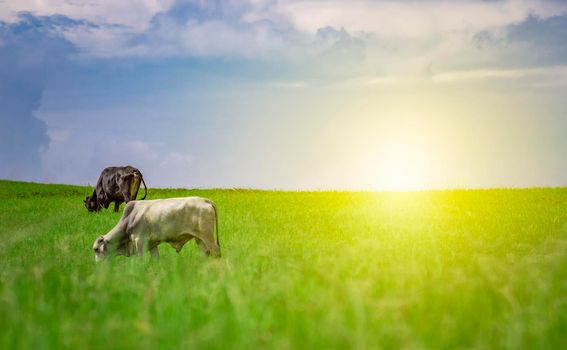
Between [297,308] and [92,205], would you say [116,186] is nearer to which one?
[92,205]

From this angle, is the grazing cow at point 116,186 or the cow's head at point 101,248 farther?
the grazing cow at point 116,186

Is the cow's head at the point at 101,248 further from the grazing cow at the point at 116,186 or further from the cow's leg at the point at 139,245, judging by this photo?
the grazing cow at the point at 116,186

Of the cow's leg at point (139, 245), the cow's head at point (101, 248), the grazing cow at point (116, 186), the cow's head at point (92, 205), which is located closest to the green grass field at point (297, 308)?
the cow's leg at point (139, 245)

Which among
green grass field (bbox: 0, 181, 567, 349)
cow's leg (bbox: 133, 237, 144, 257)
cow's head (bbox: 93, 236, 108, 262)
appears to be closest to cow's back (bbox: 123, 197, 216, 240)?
cow's leg (bbox: 133, 237, 144, 257)

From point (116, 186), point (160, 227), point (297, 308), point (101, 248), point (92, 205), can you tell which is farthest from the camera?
point (92, 205)

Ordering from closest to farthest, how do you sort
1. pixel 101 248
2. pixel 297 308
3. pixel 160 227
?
pixel 297 308, pixel 101 248, pixel 160 227

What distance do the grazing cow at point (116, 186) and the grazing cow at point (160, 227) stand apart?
14.5m

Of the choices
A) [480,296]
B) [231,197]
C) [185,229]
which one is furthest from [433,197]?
[480,296]

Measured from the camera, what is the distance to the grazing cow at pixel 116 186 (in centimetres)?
2886

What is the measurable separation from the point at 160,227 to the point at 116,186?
52.6 ft

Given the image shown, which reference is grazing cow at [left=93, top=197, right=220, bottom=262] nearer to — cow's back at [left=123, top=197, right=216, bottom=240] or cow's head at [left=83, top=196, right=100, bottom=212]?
cow's back at [left=123, top=197, right=216, bottom=240]

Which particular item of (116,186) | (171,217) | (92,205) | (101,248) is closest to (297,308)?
(171,217)

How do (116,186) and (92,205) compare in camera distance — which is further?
(92,205)

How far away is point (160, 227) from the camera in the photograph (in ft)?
45.8
